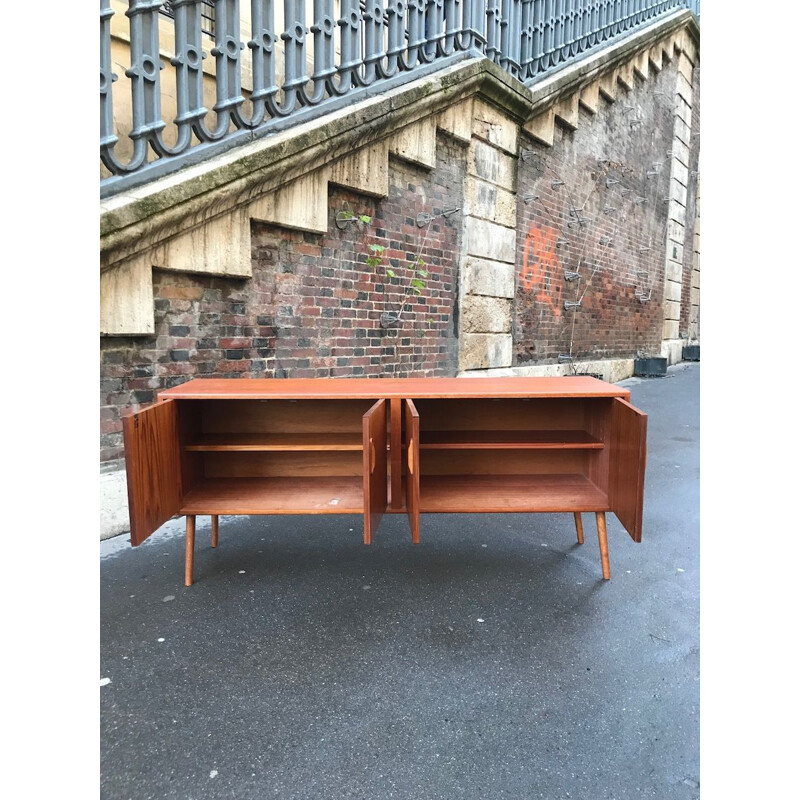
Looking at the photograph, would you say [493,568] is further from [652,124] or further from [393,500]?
[652,124]

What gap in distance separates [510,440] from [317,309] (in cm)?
203

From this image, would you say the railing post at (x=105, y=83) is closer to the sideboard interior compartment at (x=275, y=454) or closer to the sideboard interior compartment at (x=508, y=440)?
the sideboard interior compartment at (x=275, y=454)

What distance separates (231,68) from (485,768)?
411 centimetres

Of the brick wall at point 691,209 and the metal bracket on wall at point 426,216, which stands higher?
the brick wall at point 691,209

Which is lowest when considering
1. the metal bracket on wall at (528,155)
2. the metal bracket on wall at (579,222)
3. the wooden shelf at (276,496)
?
the wooden shelf at (276,496)

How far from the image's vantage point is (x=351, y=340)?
4.52 m

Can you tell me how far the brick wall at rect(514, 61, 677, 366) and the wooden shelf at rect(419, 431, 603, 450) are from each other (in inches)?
151

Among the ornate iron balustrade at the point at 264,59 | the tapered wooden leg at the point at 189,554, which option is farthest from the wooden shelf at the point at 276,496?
the ornate iron balustrade at the point at 264,59

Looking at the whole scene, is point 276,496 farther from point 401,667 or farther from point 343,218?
point 343,218

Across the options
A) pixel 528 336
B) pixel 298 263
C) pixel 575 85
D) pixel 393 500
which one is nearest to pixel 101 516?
pixel 393 500

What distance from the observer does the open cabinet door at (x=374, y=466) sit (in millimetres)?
2131

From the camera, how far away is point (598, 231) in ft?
28.6

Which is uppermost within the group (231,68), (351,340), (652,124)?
(652,124)

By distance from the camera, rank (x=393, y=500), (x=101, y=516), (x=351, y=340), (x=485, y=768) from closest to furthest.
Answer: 1. (x=485, y=768)
2. (x=393, y=500)
3. (x=101, y=516)
4. (x=351, y=340)
